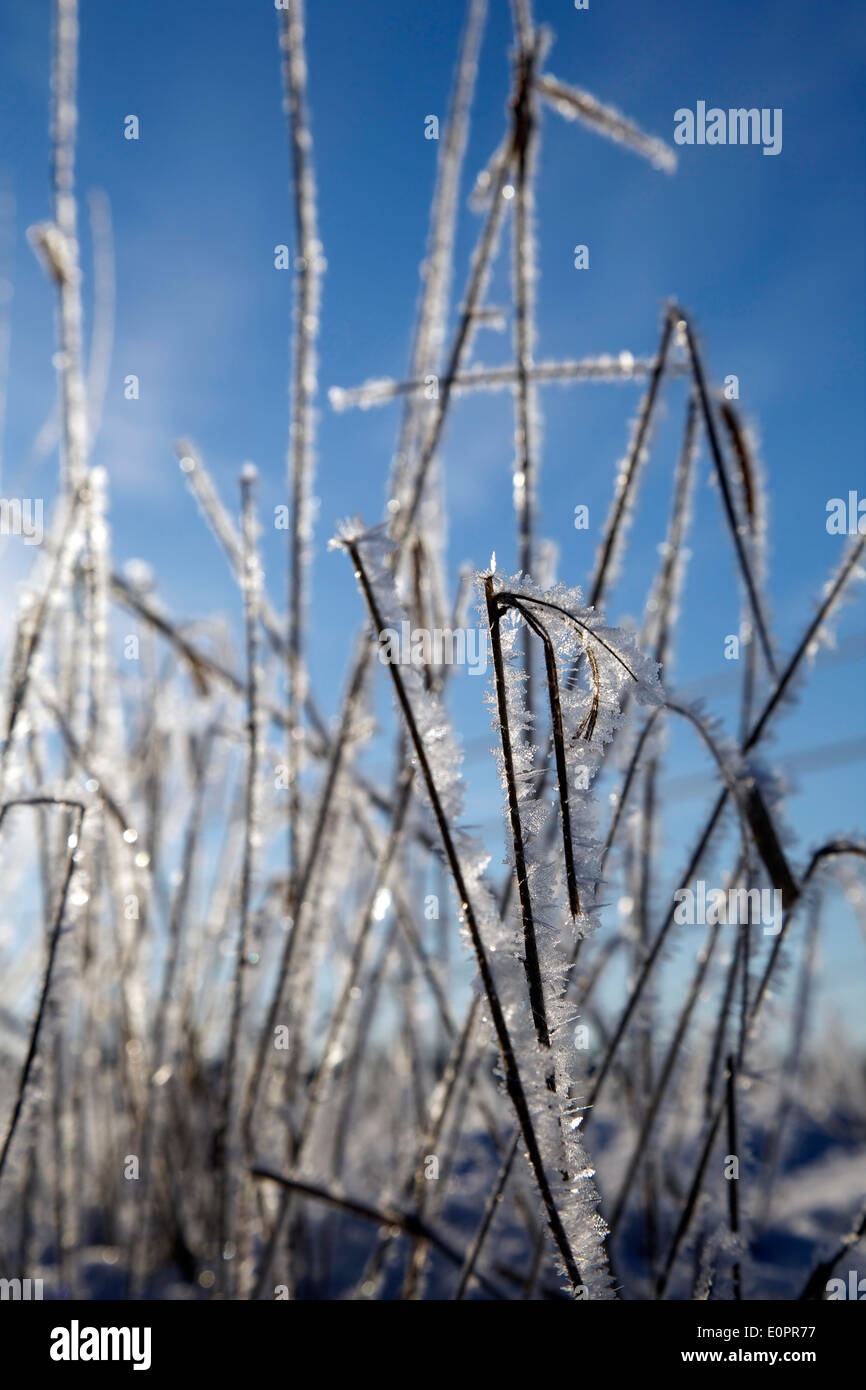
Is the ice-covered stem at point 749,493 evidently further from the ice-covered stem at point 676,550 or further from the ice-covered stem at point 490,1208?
the ice-covered stem at point 490,1208

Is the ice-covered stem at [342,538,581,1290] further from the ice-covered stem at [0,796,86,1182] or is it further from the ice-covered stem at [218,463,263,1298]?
the ice-covered stem at [218,463,263,1298]

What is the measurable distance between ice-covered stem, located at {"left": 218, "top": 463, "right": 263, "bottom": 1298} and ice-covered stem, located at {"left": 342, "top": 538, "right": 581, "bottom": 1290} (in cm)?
45

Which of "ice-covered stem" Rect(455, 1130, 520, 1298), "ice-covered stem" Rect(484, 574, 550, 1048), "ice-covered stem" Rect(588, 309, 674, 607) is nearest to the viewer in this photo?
"ice-covered stem" Rect(484, 574, 550, 1048)

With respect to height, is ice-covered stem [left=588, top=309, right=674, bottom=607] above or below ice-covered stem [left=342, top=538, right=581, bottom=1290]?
above

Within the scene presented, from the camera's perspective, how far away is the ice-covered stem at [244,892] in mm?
733

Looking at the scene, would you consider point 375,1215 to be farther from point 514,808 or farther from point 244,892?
point 514,808

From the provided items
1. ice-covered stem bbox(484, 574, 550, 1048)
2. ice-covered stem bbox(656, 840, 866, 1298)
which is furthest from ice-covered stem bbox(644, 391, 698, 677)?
ice-covered stem bbox(484, 574, 550, 1048)

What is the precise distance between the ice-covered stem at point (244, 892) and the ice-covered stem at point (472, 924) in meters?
0.45

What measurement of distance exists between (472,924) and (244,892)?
477 mm

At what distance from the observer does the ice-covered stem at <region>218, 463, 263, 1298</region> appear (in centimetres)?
73

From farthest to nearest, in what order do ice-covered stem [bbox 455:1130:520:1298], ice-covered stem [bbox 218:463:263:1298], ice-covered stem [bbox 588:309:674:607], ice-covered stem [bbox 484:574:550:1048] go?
ice-covered stem [bbox 218:463:263:1298] < ice-covered stem [bbox 588:309:674:607] < ice-covered stem [bbox 455:1130:520:1298] < ice-covered stem [bbox 484:574:550:1048]

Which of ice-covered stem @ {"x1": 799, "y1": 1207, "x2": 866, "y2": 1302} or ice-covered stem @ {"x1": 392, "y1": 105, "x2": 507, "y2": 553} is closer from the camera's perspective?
ice-covered stem @ {"x1": 799, "y1": 1207, "x2": 866, "y2": 1302}

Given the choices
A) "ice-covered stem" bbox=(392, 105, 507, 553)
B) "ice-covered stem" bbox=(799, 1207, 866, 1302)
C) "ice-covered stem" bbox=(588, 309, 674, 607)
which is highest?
"ice-covered stem" bbox=(392, 105, 507, 553)

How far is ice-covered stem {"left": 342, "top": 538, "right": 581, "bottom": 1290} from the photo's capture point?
1.04 ft
